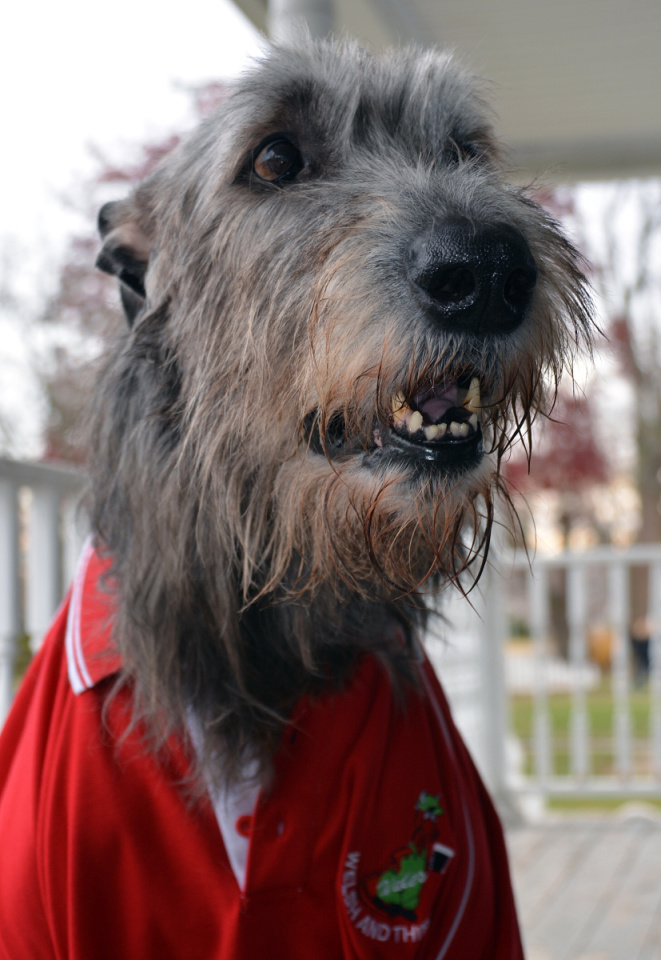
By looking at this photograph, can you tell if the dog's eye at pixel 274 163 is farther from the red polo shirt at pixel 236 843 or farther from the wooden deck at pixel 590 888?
the wooden deck at pixel 590 888

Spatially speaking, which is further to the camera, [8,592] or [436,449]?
[8,592]

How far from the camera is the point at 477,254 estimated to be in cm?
98

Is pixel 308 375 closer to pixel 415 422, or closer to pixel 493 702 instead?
pixel 415 422

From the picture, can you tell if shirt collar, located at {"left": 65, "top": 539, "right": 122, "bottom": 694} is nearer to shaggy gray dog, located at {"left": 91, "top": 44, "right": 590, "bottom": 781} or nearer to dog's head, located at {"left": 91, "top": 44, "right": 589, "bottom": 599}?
shaggy gray dog, located at {"left": 91, "top": 44, "right": 590, "bottom": 781}

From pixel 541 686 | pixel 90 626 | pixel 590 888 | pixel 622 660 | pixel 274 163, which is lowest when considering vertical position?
pixel 590 888

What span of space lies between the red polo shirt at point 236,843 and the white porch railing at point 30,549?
83 cm

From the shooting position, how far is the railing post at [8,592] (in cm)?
220

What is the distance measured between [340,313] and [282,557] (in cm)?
37

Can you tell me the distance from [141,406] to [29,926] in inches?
30.4

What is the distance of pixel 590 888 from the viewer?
3.32 meters

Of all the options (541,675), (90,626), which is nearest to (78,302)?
(541,675)

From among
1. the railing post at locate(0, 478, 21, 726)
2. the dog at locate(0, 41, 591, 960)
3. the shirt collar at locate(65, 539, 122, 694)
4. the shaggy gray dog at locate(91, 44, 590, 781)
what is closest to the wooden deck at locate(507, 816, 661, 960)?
the dog at locate(0, 41, 591, 960)

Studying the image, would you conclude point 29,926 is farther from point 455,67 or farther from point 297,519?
point 455,67

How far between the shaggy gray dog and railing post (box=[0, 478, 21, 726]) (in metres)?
0.91
